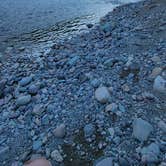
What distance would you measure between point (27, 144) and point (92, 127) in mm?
1238

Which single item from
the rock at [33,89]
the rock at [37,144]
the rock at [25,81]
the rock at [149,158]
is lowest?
the rock at [25,81]

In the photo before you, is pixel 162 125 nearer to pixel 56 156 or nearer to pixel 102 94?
pixel 102 94

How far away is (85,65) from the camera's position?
7.62 meters

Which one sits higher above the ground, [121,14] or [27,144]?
[27,144]

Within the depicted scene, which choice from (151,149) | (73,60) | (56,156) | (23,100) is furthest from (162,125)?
(73,60)

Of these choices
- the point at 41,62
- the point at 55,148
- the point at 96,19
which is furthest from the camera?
the point at 96,19

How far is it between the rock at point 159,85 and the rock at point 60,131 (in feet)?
7.13

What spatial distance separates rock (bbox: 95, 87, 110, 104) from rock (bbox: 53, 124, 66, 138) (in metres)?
0.98

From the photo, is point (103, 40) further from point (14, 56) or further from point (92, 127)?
point (92, 127)

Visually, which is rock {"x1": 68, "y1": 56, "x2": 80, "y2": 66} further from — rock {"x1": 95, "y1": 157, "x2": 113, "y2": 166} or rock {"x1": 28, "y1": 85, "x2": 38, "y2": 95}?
rock {"x1": 95, "y1": 157, "x2": 113, "y2": 166}

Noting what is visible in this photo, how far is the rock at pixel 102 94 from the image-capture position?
582 cm

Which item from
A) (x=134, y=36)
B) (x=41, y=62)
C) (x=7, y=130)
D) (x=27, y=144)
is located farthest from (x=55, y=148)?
(x=134, y=36)

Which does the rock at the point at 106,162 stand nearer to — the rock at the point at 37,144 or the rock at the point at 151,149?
the rock at the point at 151,149

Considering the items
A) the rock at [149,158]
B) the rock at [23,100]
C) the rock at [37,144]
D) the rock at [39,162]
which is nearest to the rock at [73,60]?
the rock at [23,100]
